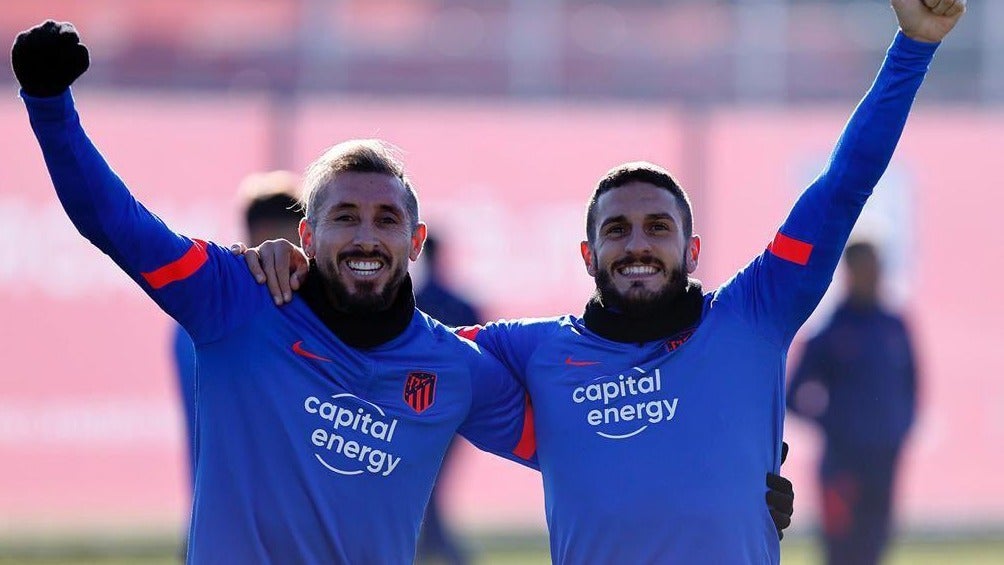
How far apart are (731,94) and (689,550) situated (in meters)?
13.4

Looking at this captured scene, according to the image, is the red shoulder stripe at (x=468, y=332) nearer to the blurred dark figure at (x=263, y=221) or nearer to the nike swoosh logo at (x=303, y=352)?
the nike swoosh logo at (x=303, y=352)

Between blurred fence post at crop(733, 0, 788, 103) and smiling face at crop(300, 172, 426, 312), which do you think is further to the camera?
blurred fence post at crop(733, 0, 788, 103)

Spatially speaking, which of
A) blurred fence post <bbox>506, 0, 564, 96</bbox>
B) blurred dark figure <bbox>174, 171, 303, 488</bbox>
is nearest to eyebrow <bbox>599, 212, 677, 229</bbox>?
blurred dark figure <bbox>174, 171, 303, 488</bbox>

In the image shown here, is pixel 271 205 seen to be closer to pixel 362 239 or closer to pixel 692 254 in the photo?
pixel 362 239

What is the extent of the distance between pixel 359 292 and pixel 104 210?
27.2 inches

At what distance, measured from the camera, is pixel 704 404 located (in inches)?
162

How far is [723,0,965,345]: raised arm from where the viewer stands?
399 cm

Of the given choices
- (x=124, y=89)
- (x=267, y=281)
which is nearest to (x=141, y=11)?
(x=124, y=89)

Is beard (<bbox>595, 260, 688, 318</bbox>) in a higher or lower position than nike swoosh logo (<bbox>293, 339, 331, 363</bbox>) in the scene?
higher

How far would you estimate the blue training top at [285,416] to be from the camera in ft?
12.8

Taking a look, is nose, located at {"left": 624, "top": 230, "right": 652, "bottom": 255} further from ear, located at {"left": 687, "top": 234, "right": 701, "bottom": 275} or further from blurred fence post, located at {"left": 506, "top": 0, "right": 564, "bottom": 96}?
blurred fence post, located at {"left": 506, "top": 0, "right": 564, "bottom": 96}

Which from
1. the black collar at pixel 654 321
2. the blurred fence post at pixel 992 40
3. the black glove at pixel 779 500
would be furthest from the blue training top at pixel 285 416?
the blurred fence post at pixel 992 40

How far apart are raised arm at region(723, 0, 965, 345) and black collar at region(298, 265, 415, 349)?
979mm

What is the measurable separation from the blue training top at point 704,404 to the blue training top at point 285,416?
37 cm
